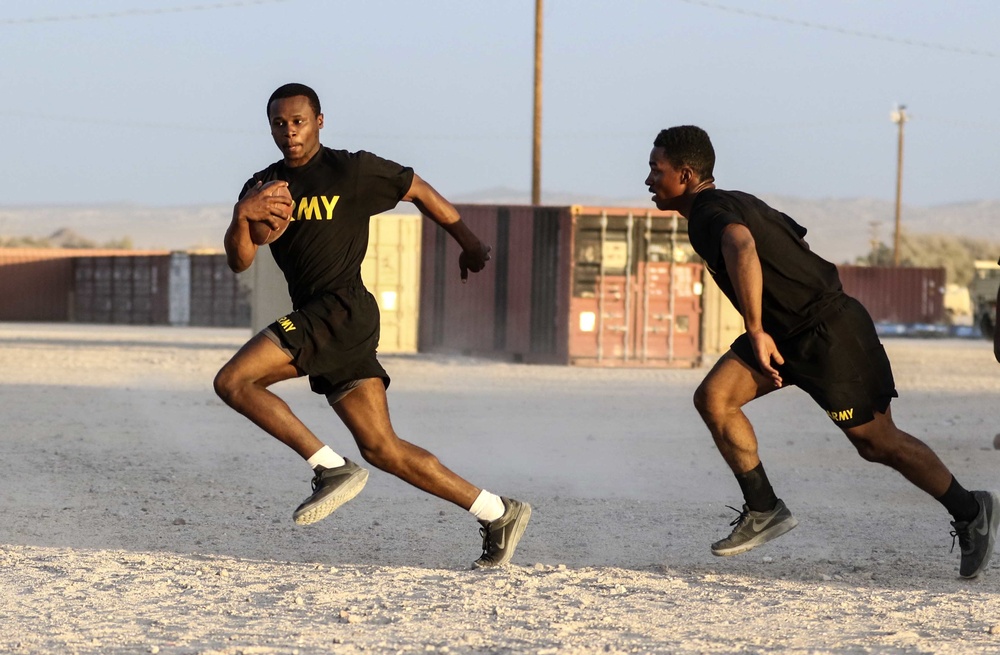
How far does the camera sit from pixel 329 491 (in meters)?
5.77

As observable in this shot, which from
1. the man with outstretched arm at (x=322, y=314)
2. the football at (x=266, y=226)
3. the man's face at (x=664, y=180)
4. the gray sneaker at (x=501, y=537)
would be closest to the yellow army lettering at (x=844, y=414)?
the man's face at (x=664, y=180)

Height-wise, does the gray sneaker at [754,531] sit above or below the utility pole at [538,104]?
below

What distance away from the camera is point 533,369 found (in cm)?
2297

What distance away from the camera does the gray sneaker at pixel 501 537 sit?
6.00 metres

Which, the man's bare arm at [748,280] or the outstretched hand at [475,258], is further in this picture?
the outstretched hand at [475,258]

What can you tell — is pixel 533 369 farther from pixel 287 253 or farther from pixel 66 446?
pixel 287 253

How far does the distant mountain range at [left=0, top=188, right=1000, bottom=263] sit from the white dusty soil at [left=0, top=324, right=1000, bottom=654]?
444 feet

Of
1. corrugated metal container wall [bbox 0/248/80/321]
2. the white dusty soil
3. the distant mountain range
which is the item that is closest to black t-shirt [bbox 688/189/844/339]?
the white dusty soil

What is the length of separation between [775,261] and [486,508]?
1.49m

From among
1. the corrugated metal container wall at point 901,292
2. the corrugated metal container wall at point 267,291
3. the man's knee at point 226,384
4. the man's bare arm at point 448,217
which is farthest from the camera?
the corrugated metal container wall at point 901,292

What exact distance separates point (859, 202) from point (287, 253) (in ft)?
566

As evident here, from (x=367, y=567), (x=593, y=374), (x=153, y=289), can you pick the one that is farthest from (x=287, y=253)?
(x=153, y=289)

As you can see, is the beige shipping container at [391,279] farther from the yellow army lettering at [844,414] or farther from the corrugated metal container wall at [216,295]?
the yellow army lettering at [844,414]

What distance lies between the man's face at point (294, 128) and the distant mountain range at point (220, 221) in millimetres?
141436
